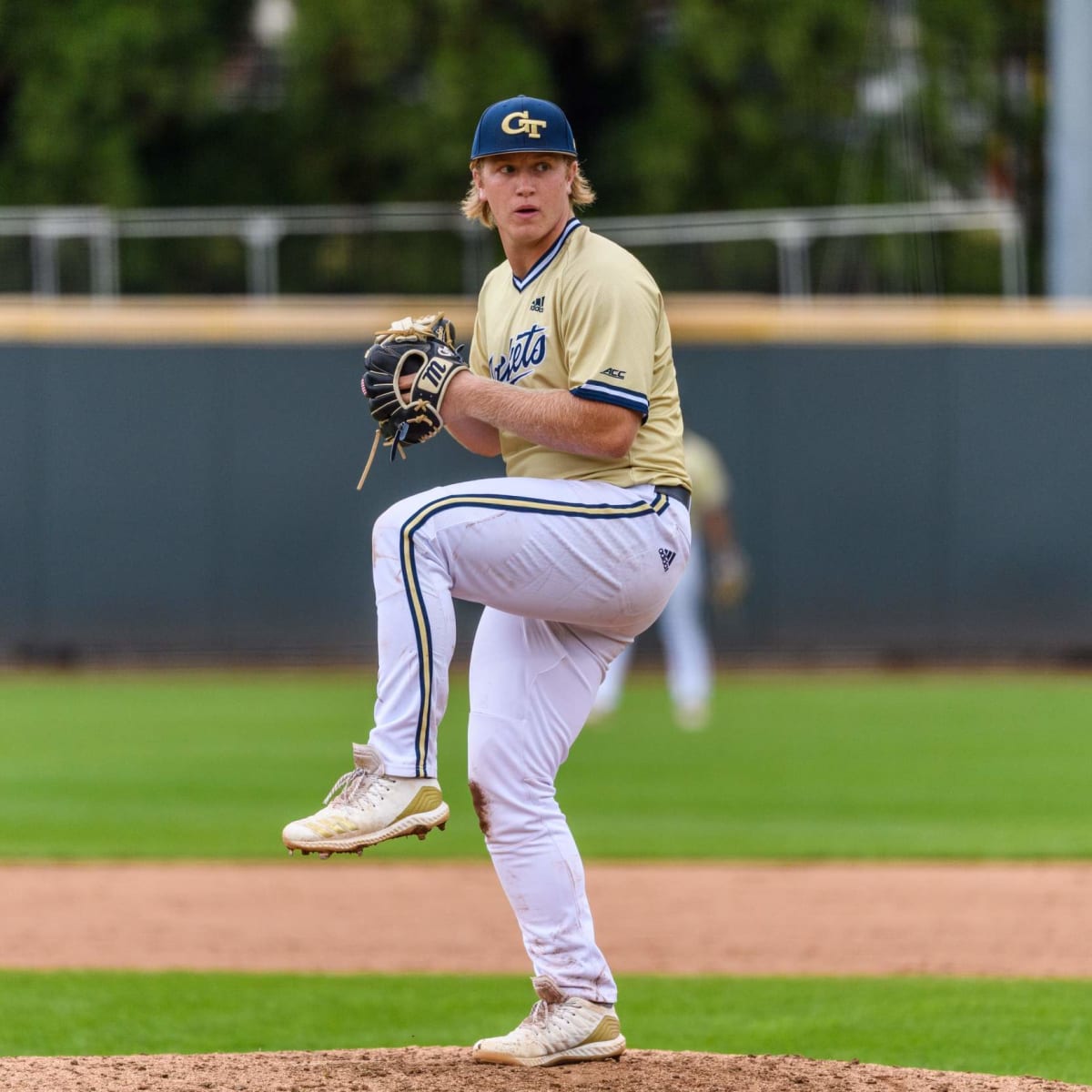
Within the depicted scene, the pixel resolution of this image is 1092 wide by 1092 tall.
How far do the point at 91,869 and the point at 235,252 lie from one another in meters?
10.3

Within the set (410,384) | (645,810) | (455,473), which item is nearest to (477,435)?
(410,384)

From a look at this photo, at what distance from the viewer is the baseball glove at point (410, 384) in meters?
4.10

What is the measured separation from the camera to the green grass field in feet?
18.4

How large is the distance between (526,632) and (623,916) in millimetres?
3366

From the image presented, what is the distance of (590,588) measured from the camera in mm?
4121

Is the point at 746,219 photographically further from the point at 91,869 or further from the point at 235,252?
the point at 91,869

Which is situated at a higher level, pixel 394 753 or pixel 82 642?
pixel 394 753

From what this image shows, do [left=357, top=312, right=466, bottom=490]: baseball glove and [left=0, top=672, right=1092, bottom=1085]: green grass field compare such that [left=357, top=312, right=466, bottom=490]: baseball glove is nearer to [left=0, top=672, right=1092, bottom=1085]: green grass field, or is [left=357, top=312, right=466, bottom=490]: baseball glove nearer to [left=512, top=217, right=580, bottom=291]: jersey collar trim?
[left=512, top=217, right=580, bottom=291]: jersey collar trim

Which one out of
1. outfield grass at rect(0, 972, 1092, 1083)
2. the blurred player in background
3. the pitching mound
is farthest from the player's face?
the blurred player in background

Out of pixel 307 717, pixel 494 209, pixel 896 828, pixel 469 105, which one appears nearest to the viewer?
pixel 494 209

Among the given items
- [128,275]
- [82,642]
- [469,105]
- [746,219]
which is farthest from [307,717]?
[469,105]

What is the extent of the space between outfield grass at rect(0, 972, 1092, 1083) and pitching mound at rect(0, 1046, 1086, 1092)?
0.61m

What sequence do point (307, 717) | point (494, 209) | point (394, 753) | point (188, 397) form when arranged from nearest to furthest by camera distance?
1. point (394, 753)
2. point (494, 209)
3. point (307, 717)
4. point (188, 397)

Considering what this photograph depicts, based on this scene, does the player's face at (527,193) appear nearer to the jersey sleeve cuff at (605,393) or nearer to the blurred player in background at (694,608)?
the jersey sleeve cuff at (605,393)
